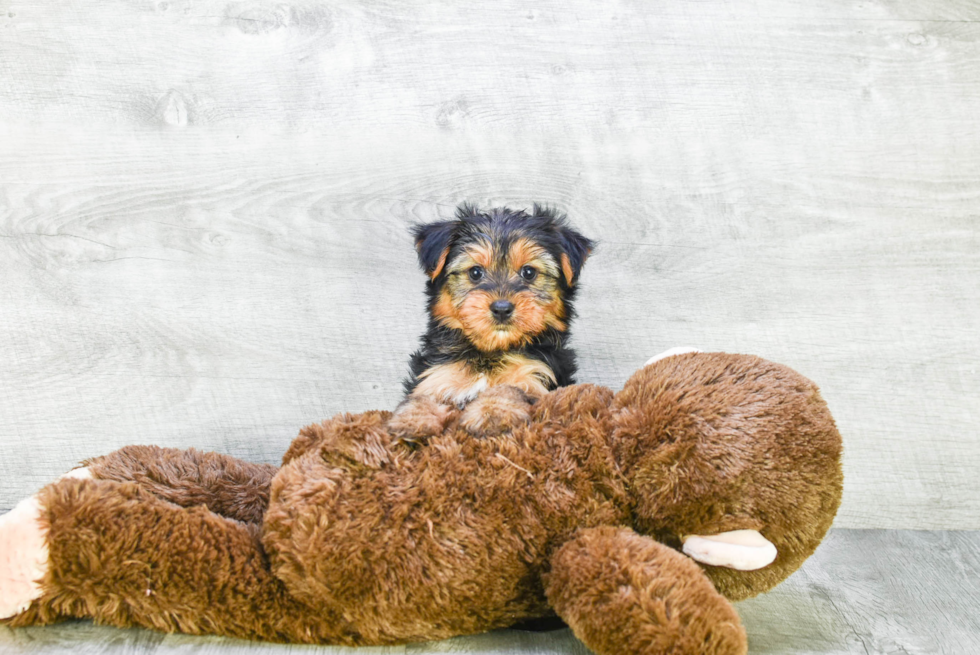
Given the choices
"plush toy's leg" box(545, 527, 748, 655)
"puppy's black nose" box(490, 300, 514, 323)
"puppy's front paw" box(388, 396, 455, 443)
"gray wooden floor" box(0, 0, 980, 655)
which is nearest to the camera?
"plush toy's leg" box(545, 527, 748, 655)

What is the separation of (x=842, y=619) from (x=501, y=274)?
1.00 metres

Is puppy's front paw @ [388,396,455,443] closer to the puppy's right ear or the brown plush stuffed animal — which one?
the brown plush stuffed animal

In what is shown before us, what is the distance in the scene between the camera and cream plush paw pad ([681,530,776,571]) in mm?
1272

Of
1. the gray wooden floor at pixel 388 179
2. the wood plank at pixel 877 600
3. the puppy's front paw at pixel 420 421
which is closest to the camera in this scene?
the puppy's front paw at pixel 420 421

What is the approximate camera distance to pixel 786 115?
199 centimetres

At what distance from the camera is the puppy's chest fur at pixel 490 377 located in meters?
1.64

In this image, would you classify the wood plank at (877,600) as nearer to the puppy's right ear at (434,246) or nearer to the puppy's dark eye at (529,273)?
the puppy's dark eye at (529,273)

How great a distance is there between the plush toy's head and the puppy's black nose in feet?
1.11

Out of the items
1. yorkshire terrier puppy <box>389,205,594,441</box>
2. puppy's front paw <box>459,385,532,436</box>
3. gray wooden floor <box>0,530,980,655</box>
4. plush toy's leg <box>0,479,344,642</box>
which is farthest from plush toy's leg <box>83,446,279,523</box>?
puppy's front paw <box>459,385,532,436</box>

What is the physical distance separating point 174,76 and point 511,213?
946 mm

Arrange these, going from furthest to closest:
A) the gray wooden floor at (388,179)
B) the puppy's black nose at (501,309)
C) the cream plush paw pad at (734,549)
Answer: the gray wooden floor at (388,179)
the puppy's black nose at (501,309)
the cream plush paw pad at (734,549)

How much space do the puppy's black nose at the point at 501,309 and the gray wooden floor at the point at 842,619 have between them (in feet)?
2.03

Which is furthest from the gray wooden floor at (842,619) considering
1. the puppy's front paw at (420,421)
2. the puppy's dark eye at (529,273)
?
the puppy's dark eye at (529,273)

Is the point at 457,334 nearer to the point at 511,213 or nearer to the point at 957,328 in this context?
the point at 511,213
